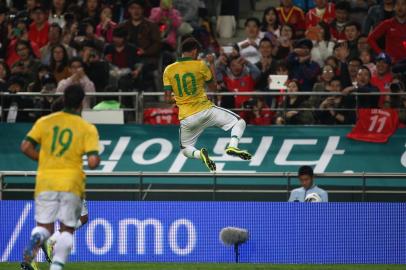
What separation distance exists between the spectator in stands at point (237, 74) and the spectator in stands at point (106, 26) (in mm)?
2679

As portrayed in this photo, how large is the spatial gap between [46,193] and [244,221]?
18.0 feet

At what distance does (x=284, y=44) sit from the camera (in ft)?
71.2

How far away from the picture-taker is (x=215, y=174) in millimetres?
17094

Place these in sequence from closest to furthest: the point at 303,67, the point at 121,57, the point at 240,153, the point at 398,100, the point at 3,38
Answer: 1. the point at 240,153
2. the point at 398,100
3. the point at 303,67
4. the point at 121,57
5. the point at 3,38

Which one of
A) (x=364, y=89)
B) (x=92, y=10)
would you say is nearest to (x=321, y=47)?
(x=364, y=89)

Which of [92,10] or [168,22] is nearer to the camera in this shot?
[168,22]

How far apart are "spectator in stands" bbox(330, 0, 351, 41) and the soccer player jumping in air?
589 centimetres

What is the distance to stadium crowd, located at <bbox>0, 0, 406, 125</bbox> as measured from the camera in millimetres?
20344

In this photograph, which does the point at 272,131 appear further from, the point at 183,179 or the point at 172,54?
the point at 172,54

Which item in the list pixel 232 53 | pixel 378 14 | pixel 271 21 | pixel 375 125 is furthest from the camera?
pixel 271 21

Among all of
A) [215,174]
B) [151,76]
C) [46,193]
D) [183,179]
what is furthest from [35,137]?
[151,76]

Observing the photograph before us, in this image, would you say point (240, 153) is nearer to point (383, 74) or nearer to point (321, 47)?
point (383, 74)

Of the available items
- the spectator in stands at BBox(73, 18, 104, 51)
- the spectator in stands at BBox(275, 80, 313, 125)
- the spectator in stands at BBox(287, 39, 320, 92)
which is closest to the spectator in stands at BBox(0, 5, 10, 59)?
the spectator in stands at BBox(73, 18, 104, 51)

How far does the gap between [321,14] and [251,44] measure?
5.48ft
